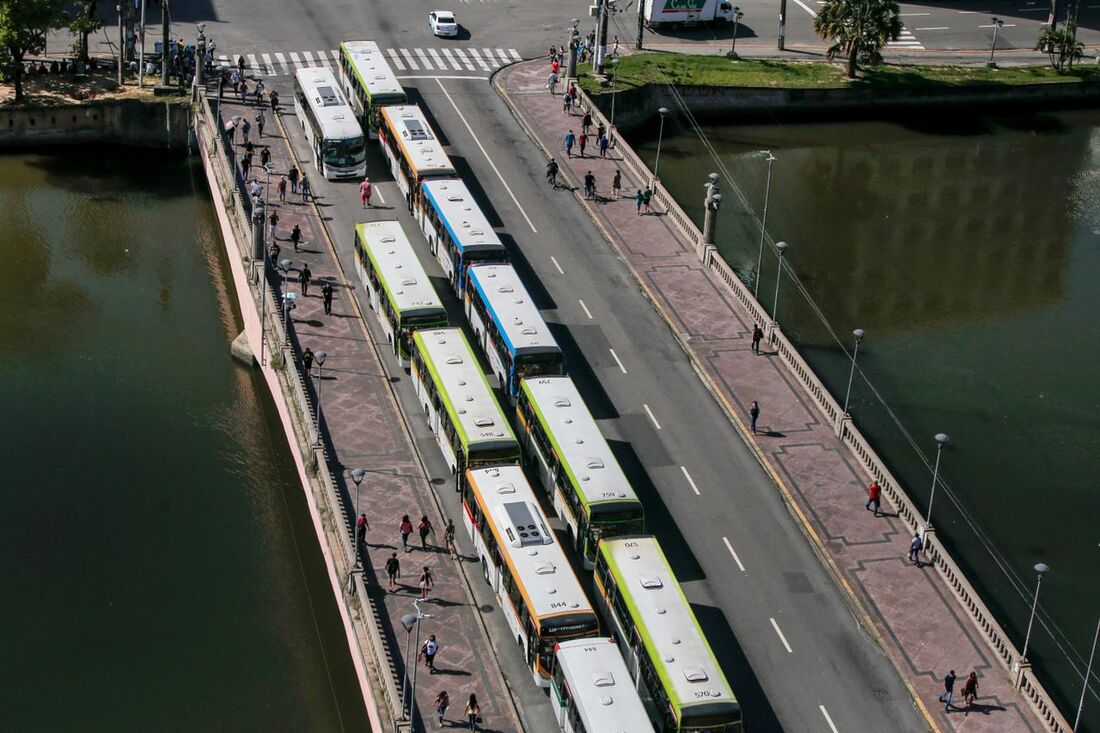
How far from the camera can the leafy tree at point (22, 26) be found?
12506cm

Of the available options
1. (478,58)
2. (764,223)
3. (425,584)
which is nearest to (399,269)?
(425,584)

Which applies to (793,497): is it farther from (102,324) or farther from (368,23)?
(368,23)

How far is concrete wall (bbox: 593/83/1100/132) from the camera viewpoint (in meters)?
141

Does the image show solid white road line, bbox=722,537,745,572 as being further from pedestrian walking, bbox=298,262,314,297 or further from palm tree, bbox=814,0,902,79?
palm tree, bbox=814,0,902,79

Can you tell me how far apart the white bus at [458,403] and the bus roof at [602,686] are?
14435 mm

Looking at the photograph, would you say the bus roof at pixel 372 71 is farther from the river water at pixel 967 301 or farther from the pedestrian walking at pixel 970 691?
the pedestrian walking at pixel 970 691

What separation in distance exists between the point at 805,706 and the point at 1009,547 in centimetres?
2099

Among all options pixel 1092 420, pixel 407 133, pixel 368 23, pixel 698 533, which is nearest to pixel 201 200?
pixel 407 133

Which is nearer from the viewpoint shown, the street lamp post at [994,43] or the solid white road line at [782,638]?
the solid white road line at [782,638]

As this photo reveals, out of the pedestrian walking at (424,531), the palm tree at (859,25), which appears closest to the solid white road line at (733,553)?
the pedestrian walking at (424,531)

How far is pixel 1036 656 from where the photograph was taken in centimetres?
8275

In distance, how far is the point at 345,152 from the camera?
383 feet

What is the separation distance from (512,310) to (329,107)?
99.4 ft

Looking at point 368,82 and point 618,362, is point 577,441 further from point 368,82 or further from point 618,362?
point 368,82
